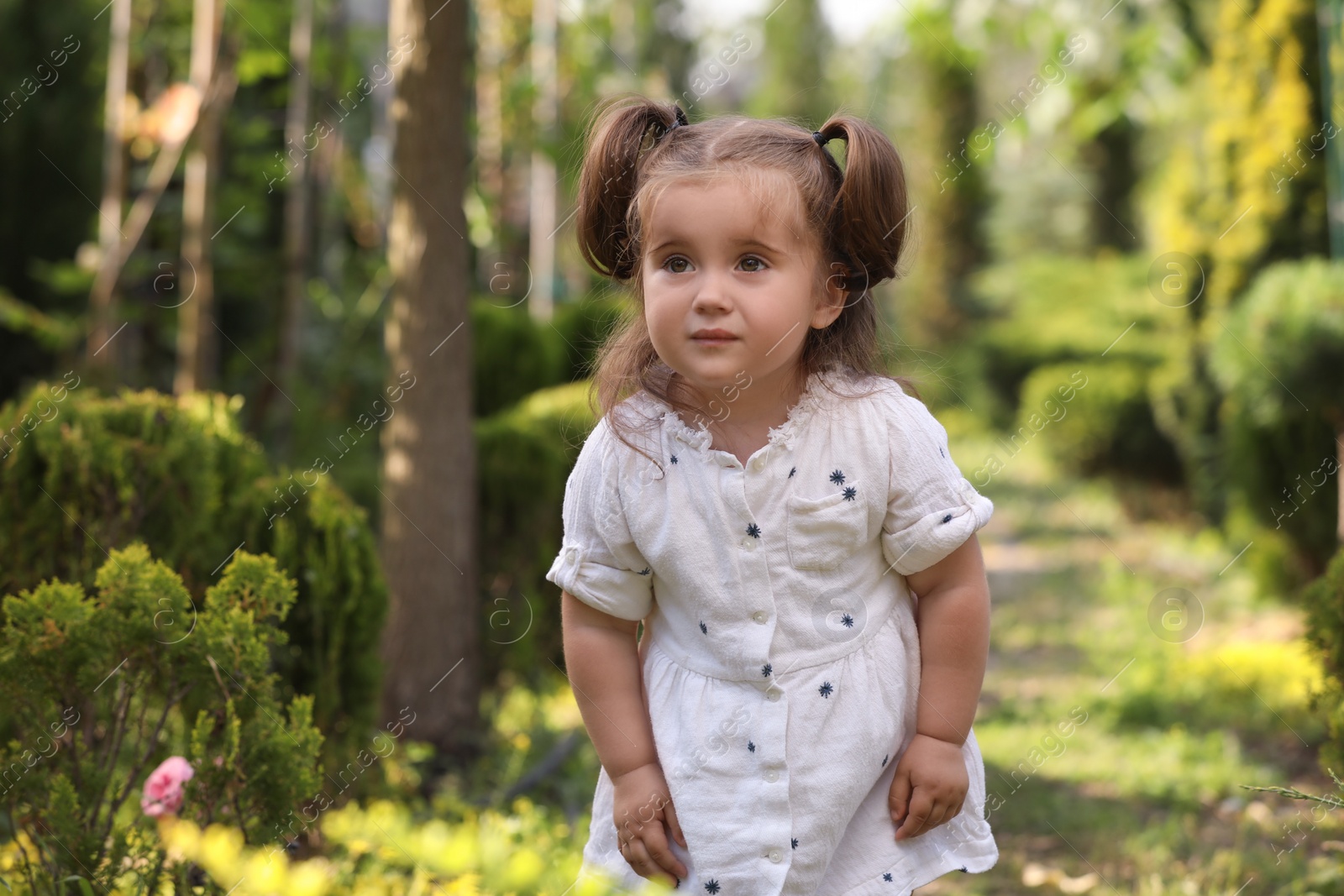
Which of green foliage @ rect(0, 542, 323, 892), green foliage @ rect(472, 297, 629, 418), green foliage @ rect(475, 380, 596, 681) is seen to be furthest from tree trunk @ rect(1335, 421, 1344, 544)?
green foliage @ rect(0, 542, 323, 892)

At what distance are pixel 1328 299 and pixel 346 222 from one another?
6602 millimetres

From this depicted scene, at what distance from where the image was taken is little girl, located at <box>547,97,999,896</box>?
1.72 m

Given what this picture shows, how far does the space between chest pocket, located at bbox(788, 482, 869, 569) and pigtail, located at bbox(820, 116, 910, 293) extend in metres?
0.37

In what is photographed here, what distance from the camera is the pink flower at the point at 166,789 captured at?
2.23m

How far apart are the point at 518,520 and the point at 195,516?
5.80 ft

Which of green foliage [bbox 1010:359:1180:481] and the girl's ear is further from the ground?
the girl's ear

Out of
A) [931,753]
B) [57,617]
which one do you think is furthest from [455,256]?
[931,753]

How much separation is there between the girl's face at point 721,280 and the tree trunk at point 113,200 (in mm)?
4487

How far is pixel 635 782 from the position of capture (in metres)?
1.81

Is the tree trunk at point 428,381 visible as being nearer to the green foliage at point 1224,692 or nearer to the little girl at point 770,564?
the little girl at point 770,564

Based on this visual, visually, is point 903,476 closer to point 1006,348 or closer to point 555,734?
point 555,734

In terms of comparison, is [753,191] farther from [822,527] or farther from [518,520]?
[518,520]

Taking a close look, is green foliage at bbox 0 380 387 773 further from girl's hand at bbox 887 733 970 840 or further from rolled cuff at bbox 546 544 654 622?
girl's hand at bbox 887 733 970 840

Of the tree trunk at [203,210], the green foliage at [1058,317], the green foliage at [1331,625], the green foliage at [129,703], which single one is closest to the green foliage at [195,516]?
the green foliage at [129,703]
